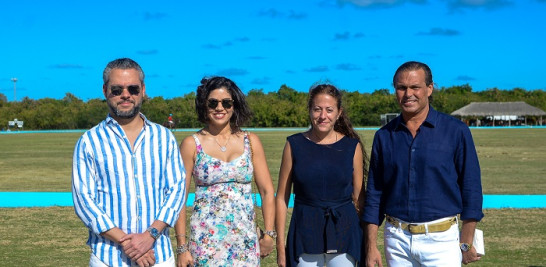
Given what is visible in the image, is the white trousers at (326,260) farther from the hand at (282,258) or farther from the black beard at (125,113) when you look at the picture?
the black beard at (125,113)

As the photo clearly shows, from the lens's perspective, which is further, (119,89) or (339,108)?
(339,108)

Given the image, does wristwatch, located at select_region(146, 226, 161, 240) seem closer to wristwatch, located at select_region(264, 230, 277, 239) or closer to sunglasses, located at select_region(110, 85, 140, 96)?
sunglasses, located at select_region(110, 85, 140, 96)

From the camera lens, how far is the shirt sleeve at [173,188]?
335 cm

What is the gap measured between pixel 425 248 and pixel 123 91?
6.35 feet

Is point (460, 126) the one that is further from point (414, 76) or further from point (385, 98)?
point (385, 98)

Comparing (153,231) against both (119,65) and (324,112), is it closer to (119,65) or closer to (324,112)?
(119,65)

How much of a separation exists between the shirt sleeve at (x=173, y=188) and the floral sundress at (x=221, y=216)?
0.42 metres

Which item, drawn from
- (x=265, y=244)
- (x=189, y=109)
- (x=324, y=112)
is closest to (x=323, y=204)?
(x=265, y=244)

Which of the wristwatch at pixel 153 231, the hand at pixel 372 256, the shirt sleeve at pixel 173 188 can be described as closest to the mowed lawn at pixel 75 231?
the hand at pixel 372 256

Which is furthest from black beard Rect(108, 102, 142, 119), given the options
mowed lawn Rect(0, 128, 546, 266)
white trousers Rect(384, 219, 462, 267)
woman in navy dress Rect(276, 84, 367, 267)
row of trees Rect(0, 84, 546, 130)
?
row of trees Rect(0, 84, 546, 130)

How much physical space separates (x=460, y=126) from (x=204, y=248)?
1.72m

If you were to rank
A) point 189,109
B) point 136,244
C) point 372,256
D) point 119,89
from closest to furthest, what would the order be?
1. point 136,244
2. point 119,89
3. point 372,256
4. point 189,109

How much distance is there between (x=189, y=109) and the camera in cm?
6341

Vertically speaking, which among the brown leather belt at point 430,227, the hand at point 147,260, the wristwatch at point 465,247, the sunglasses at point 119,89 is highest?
the sunglasses at point 119,89
